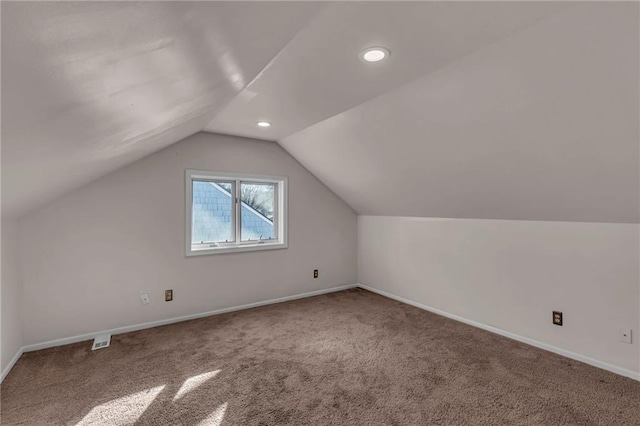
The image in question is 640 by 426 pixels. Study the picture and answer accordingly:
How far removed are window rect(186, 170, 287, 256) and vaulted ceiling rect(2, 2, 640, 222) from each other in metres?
1.03

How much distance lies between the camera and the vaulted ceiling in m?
0.81

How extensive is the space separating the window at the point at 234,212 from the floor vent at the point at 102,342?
105cm

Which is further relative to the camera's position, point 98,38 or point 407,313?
point 407,313

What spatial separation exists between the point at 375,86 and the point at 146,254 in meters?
2.79

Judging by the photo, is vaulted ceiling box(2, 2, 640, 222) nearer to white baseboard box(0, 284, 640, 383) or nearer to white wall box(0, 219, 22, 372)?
white wall box(0, 219, 22, 372)

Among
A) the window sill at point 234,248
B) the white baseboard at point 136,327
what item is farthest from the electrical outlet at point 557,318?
the window sill at point 234,248

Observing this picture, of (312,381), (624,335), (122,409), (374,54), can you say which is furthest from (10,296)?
(624,335)

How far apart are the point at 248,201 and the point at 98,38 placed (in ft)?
11.1

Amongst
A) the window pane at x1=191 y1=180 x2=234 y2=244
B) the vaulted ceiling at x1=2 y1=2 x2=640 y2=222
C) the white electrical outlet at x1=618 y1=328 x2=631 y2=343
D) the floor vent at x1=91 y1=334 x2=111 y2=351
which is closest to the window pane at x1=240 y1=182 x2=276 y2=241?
the window pane at x1=191 y1=180 x2=234 y2=244

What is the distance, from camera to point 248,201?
13.3 ft

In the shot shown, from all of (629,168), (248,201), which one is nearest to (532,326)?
(629,168)

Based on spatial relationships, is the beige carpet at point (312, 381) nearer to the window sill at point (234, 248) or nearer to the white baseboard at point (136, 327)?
the white baseboard at point (136, 327)

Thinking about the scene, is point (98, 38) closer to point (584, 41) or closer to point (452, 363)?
point (584, 41)

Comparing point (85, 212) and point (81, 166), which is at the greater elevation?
point (81, 166)
